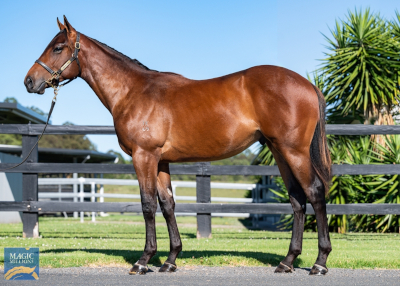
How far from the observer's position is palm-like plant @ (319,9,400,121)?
411 inches

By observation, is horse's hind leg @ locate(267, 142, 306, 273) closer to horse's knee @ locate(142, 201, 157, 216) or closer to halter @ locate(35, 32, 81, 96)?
horse's knee @ locate(142, 201, 157, 216)

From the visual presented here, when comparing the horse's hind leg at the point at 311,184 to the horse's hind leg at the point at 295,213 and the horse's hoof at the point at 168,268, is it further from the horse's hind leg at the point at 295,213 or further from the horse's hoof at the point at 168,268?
the horse's hoof at the point at 168,268

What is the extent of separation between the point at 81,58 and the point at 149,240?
2.17 m

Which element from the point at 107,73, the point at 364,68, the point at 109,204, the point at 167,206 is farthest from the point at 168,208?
the point at 364,68

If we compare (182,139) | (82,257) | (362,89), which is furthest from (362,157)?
(82,257)

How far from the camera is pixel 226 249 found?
219 inches

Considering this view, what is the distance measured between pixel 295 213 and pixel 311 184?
515 millimetres

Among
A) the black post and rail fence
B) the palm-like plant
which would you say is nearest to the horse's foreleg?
the black post and rail fence

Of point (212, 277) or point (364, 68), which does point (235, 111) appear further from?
point (364, 68)

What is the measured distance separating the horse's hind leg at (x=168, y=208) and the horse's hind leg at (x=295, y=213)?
Result: 1.07m

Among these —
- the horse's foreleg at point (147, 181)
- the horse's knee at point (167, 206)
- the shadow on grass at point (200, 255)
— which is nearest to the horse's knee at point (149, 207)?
the horse's foreleg at point (147, 181)

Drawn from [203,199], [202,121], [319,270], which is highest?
[202,121]

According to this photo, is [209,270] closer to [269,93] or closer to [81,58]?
[269,93]

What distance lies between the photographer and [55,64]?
15.8 feet
